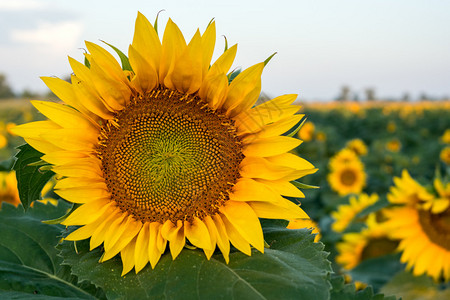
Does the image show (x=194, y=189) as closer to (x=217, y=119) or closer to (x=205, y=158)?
(x=205, y=158)

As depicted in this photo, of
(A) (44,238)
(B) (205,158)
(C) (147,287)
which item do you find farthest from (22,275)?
(B) (205,158)

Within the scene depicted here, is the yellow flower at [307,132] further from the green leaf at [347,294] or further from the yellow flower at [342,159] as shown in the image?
the green leaf at [347,294]

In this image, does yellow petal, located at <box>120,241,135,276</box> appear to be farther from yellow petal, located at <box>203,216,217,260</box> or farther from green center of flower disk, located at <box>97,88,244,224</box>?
yellow petal, located at <box>203,216,217,260</box>

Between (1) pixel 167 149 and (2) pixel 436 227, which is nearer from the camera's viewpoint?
(1) pixel 167 149

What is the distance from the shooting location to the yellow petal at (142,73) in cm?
120

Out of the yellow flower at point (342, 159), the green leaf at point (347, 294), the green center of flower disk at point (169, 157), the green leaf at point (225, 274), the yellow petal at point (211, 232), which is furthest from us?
the yellow flower at point (342, 159)

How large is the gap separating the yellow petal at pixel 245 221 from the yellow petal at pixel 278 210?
0.02m

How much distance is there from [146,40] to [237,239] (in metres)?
0.56

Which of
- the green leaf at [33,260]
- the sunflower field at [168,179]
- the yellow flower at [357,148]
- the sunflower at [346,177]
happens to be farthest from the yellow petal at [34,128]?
the yellow flower at [357,148]

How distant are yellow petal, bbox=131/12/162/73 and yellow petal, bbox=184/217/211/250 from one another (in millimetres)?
435

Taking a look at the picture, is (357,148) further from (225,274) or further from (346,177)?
(225,274)

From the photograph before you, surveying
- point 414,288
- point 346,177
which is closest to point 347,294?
point 414,288

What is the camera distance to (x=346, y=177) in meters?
7.11

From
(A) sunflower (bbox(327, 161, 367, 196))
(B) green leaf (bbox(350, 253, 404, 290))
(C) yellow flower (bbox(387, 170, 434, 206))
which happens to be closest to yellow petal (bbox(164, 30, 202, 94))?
(C) yellow flower (bbox(387, 170, 434, 206))
